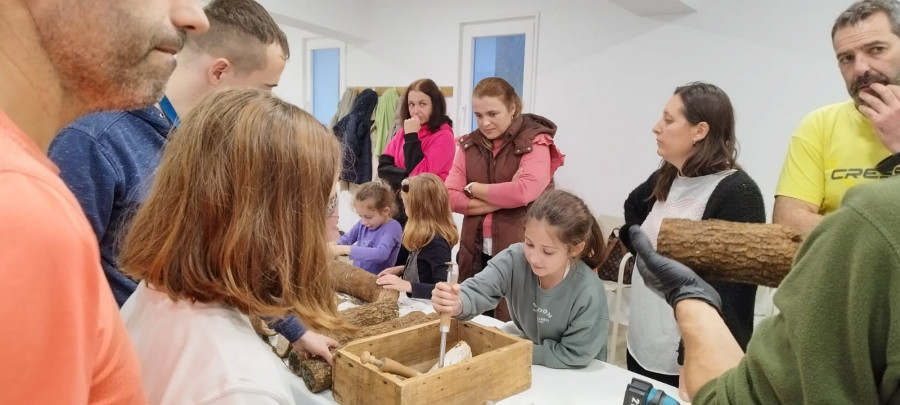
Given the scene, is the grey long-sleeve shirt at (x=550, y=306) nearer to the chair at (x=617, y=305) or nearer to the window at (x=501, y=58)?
the chair at (x=617, y=305)

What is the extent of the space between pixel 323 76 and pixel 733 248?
19.1 ft

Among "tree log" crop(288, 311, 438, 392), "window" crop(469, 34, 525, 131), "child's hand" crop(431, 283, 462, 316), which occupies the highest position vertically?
"window" crop(469, 34, 525, 131)

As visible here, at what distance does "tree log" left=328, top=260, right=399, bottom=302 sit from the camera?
2.09 metres

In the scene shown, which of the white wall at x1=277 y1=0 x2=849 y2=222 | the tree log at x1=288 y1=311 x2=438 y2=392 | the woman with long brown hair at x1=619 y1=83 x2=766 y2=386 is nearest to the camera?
the tree log at x1=288 y1=311 x2=438 y2=392

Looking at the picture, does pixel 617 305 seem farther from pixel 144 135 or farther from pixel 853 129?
pixel 144 135

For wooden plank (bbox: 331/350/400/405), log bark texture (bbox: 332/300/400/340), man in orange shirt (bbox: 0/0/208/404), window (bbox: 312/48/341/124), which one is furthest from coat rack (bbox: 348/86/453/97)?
man in orange shirt (bbox: 0/0/208/404)

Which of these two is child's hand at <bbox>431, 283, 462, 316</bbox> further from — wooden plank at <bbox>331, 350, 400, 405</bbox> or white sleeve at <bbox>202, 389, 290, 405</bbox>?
white sleeve at <bbox>202, 389, 290, 405</bbox>

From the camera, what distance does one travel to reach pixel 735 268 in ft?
3.32

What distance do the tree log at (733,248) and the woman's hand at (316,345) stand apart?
35.4 inches

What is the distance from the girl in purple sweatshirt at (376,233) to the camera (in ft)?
9.53

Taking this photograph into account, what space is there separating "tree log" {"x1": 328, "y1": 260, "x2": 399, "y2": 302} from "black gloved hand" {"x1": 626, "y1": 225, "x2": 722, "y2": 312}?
1116mm

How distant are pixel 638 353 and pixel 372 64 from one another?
14.7ft

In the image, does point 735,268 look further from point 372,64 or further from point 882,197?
point 372,64

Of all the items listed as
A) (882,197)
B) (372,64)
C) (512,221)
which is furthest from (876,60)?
(372,64)
